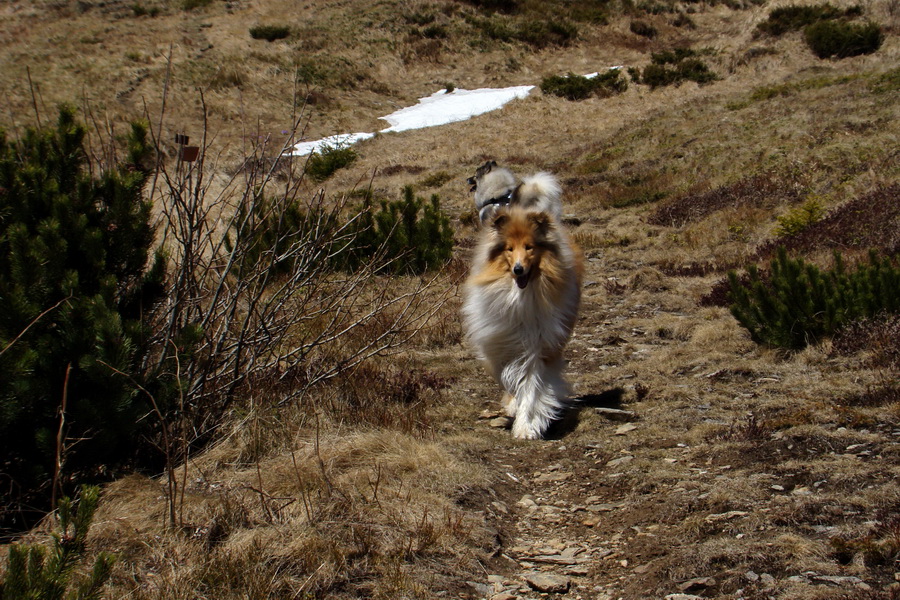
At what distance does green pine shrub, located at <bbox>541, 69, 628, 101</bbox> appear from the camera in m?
27.3

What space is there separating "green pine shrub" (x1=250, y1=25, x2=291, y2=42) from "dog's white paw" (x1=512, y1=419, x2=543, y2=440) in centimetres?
3676

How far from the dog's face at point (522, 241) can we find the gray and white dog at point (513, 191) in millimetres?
996

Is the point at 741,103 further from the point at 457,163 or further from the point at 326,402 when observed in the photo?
the point at 326,402

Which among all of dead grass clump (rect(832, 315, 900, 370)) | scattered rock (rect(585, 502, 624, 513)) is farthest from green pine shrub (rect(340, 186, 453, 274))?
scattered rock (rect(585, 502, 624, 513))

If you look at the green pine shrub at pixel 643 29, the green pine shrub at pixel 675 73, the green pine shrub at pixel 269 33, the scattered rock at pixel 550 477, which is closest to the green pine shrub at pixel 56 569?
the scattered rock at pixel 550 477

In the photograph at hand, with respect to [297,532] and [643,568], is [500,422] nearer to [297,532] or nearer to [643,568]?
[643,568]

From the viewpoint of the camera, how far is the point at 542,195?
715 cm

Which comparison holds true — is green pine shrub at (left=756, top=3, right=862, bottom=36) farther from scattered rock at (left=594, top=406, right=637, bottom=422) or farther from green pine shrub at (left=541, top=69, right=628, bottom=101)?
scattered rock at (left=594, top=406, right=637, bottom=422)

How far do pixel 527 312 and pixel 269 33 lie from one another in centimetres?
3667

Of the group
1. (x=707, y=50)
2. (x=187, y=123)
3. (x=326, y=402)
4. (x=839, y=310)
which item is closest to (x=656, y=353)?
(x=839, y=310)

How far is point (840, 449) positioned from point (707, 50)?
2877 cm

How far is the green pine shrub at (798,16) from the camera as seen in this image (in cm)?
2612

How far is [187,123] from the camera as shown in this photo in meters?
26.3

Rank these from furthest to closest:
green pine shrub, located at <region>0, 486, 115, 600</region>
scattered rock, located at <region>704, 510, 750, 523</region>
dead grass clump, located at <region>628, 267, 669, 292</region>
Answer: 1. dead grass clump, located at <region>628, 267, 669, 292</region>
2. scattered rock, located at <region>704, 510, 750, 523</region>
3. green pine shrub, located at <region>0, 486, 115, 600</region>
